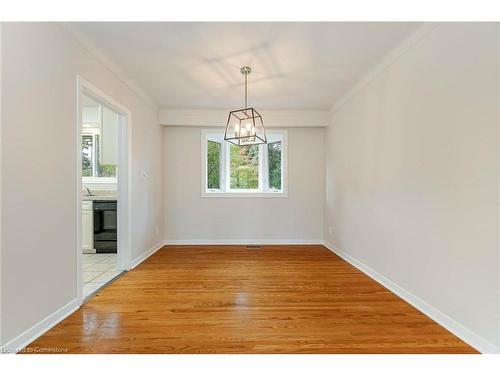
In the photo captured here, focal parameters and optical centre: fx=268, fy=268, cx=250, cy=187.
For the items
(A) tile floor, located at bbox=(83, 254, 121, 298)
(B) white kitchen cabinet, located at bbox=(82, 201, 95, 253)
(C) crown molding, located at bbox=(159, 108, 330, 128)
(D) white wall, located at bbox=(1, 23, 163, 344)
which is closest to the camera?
(D) white wall, located at bbox=(1, 23, 163, 344)

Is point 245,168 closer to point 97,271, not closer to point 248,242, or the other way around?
point 248,242

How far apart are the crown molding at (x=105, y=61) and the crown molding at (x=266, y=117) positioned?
72cm

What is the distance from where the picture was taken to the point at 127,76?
3.38 meters

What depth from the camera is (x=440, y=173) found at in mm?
2148

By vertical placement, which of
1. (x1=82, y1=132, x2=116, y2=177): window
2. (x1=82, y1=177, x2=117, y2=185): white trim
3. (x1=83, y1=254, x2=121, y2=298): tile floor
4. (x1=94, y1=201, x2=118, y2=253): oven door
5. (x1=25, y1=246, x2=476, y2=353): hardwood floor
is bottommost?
(x1=25, y1=246, x2=476, y2=353): hardwood floor

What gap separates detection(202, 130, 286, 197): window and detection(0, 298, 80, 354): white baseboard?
3.21 metres

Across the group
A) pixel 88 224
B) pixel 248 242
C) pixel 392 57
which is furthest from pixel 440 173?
pixel 88 224

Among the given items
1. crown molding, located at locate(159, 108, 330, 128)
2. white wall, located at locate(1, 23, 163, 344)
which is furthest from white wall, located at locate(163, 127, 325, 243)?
white wall, located at locate(1, 23, 163, 344)

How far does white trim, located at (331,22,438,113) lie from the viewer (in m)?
2.31

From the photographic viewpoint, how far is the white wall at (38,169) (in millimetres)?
1708

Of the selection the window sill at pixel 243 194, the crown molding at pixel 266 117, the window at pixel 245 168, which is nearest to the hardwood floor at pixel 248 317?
the window sill at pixel 243 194

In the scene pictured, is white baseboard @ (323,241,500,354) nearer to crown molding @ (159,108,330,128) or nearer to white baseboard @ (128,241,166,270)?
crown molding @ (159,108,330,128)

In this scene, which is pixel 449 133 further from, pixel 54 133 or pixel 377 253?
pixel 54 133

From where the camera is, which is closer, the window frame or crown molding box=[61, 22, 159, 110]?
crown molding box=[61, 22, 159, 110]
